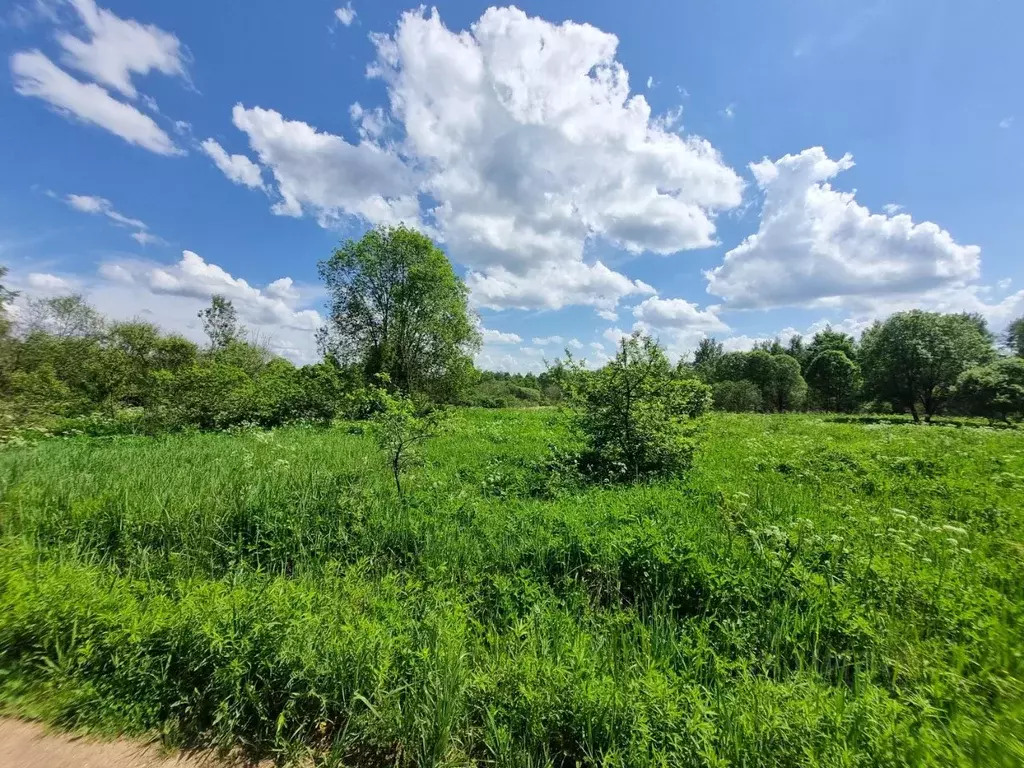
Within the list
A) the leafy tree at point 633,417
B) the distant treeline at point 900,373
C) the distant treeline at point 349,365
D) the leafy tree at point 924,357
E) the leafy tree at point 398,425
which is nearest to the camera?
the leafy tree at point 398,425

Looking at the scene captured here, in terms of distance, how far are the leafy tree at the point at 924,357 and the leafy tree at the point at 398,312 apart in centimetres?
3519

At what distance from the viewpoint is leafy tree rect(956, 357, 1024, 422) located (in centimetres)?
2453

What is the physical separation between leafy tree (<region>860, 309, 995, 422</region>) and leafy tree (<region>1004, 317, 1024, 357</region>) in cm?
1700

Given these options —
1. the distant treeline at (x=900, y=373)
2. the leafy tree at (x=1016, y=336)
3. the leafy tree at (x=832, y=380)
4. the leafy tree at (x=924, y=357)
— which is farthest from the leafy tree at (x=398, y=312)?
the leafy tree at (x=1016, y=336)

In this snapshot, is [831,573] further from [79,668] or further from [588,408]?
[79,668]

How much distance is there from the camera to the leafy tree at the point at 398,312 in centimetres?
3064

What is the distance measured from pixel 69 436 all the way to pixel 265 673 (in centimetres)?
2198

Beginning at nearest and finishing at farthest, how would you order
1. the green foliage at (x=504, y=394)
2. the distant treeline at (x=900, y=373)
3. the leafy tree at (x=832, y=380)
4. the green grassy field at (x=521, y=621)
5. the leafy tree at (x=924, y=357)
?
the green grassy field at (x=521, y=621)
the distant treeline at (x=900, y=373)
the leafy tree at (x=924, y=357)
the green foliage at (x=504, y=394)
the leafy tree at (x=832, y=380)

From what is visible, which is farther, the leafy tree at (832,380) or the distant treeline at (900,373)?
the leafy tree at (832,380)

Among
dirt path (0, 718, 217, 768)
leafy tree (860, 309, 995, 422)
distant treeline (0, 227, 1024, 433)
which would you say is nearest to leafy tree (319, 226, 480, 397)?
distant treeline (0, 227, 1024, 433)

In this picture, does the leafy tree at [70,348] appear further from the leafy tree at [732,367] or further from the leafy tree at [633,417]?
the leafy tree at [732,367]

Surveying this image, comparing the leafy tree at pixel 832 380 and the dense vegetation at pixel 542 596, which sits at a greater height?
the leafy tree at pixel 832 380

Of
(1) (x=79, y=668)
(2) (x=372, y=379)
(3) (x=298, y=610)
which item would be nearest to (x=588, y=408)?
(3) (x=298, y=610)

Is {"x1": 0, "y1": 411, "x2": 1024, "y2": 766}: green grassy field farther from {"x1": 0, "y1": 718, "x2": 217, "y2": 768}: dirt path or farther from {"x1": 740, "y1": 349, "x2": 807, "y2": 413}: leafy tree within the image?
{"x1": 740, "y1": 349, "x2": 807, "y2": 413}: leafy tree
